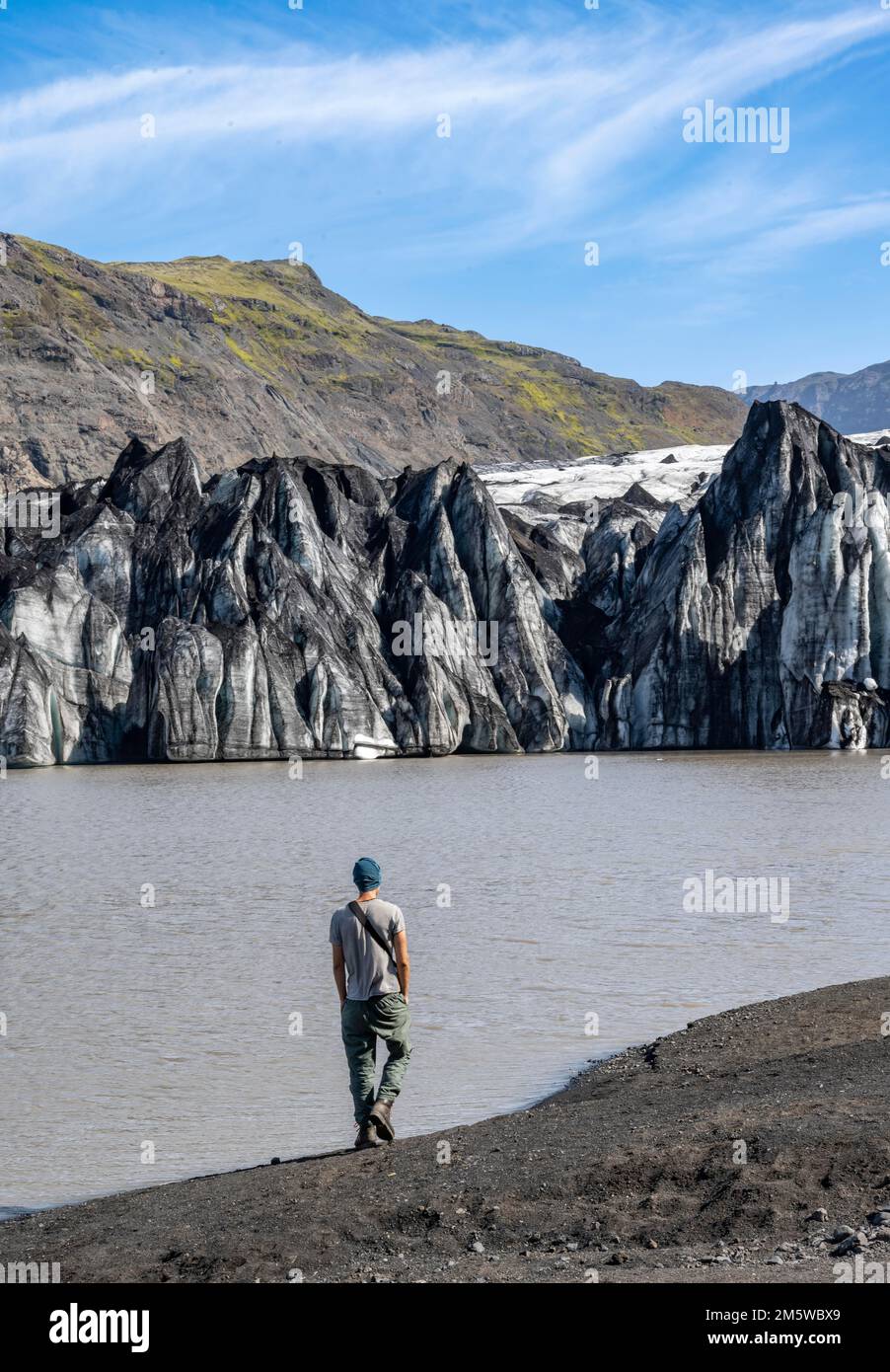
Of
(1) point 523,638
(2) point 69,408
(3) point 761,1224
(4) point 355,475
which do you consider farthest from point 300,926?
(2) point 69,408

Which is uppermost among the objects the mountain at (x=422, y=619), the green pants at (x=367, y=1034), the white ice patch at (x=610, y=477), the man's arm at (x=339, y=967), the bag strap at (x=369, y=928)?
the white ice patch at (x=610, y=477)

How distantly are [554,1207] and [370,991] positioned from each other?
2569 millimetres

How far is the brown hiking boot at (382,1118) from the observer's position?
10555mm

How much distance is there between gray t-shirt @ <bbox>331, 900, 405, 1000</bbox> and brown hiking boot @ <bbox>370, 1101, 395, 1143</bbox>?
77cm

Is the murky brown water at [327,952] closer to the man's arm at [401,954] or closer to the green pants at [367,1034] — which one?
the green pants at [367,1034]

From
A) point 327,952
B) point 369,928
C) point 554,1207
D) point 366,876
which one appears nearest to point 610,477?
point 327,952

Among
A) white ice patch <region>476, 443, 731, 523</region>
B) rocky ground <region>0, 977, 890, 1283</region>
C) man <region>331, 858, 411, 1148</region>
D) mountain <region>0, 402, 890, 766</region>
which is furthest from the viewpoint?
white ice patch <region>476, 443, 731, 523</region>

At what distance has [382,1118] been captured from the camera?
1058 centimetres

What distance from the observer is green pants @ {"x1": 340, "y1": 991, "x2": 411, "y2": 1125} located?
10.7 m

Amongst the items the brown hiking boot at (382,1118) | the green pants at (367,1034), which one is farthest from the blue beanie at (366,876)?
the brown hiking boot at (382,1118)

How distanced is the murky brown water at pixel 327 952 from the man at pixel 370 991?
98cm

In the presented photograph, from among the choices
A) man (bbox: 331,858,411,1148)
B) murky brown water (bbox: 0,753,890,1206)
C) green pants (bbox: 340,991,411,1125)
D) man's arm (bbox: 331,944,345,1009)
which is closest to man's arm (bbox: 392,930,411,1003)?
man (bbox: 331,858,411,1148)

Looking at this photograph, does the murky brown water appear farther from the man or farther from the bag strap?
the bag strap
